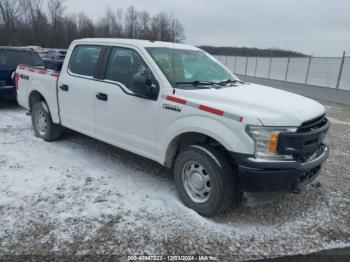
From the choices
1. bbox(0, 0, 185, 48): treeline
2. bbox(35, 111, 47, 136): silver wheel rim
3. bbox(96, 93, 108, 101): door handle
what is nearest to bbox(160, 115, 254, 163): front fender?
bbox(96, 93, 108, 101): door handle

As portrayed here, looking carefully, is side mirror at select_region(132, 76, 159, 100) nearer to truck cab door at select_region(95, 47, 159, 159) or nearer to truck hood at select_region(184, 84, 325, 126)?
truck cab door at select_region(95, 47, 159, 159)

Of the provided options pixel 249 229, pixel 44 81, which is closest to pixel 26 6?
pixel 44 81

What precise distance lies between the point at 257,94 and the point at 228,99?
532mm

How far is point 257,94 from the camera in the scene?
3.73 metres

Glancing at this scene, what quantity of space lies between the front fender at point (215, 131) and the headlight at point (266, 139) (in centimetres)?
6

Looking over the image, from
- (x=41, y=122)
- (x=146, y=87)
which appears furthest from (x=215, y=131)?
(x=41, y=122)

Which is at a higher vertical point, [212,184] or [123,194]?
[212,184]

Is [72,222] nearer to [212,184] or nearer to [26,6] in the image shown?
[212,184]

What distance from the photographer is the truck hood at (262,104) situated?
10.2 feet

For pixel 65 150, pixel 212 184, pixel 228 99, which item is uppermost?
pixel 228 99

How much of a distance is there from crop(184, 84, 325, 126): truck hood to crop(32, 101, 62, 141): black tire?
3.40 metres

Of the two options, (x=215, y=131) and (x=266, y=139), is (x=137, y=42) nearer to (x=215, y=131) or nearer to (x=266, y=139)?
(x=215, y=131)

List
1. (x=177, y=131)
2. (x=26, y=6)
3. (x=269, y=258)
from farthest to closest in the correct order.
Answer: (x=26, y=6), (x=177, y=131), (x=269, y=258)

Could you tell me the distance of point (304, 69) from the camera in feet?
71.4
